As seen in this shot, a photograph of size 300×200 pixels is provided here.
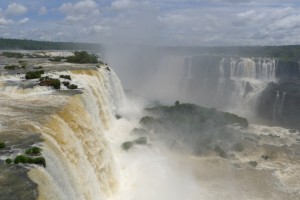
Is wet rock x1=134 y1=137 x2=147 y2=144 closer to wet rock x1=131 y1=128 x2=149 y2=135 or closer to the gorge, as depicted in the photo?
the gorge

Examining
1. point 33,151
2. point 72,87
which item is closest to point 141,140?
point 72,87

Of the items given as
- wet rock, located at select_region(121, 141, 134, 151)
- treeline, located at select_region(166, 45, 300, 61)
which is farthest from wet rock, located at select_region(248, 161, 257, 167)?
treeline, located at select_region(166, 45, 300, 61)

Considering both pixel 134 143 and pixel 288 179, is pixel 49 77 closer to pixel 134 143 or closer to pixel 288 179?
pixel 134 143

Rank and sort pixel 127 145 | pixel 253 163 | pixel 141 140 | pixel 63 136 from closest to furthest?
1. pixel 63 136
2. pixel 127 145
3. pixel 141 140
4. pixel 253 163

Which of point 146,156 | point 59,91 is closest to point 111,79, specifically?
point 146,156

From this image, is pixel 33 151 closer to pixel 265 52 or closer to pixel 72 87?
pixel 72 87

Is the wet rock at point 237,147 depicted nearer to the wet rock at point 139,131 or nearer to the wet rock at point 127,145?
the wet rock at point 139,131

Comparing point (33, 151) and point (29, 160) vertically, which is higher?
point (33, 151)

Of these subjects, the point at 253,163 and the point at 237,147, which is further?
the point at 237,147
